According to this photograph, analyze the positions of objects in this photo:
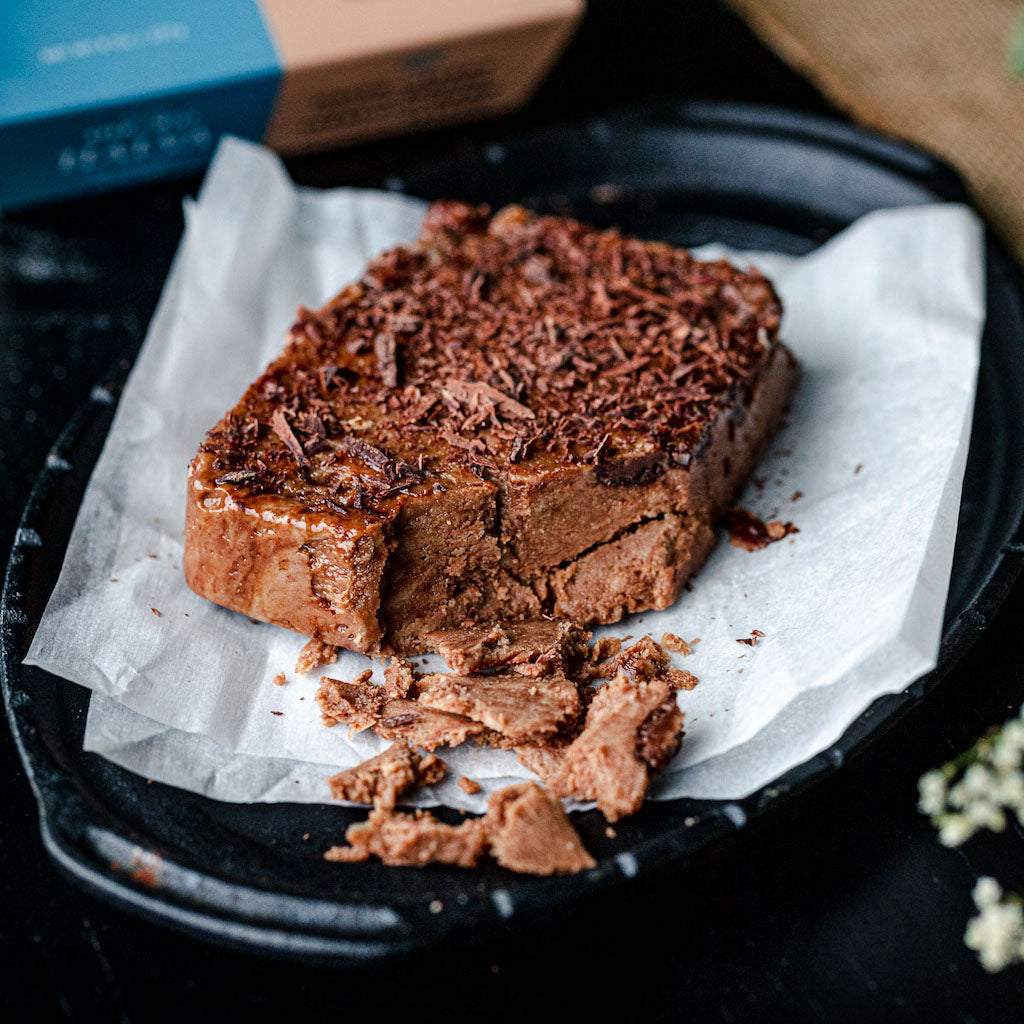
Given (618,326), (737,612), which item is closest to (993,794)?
(737,612)

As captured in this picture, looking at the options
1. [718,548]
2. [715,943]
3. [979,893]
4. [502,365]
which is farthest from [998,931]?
[502,365]

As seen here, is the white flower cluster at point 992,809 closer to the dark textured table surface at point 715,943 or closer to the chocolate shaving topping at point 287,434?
the dark textured table surface at point 715,943

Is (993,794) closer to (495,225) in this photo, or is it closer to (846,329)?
(846,329)

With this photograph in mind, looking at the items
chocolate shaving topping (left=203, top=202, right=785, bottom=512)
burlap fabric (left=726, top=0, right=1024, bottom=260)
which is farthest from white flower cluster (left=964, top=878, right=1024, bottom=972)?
burlap fabric (left=726, top=0, right=1024, bottom=260)

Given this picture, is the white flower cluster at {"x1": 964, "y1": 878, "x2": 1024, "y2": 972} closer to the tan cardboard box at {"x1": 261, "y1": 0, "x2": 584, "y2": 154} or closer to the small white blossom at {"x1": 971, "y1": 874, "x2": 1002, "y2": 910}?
the small white blossom at {"x1": 971, "y1": 874, "x2": 1002, "y2": 910}

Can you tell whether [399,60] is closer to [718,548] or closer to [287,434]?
[287,434]

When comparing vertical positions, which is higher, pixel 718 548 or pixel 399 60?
pixel 399 60
